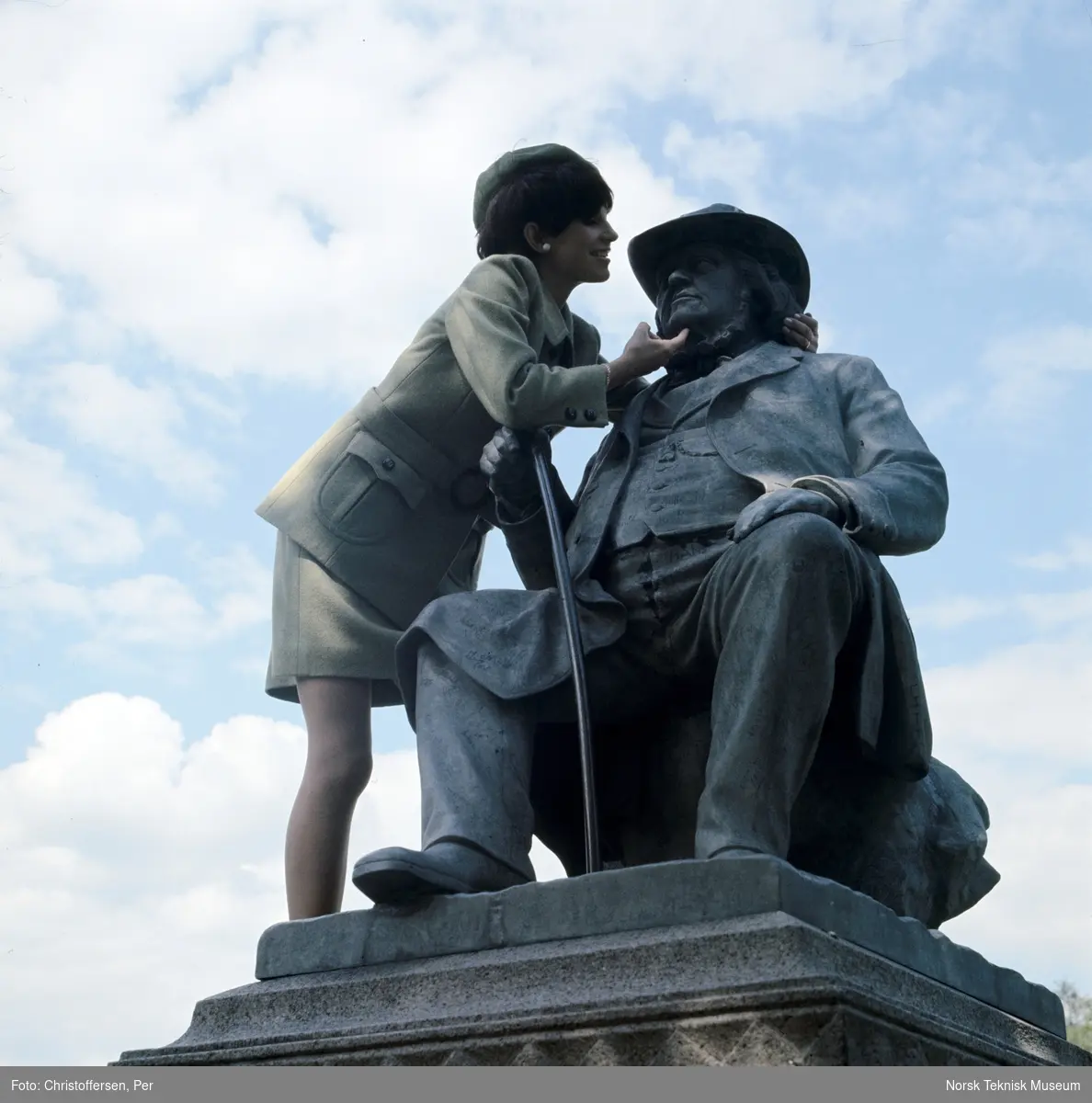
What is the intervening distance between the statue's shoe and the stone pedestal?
45 millimetres

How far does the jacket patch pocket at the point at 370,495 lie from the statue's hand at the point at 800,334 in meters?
1.09

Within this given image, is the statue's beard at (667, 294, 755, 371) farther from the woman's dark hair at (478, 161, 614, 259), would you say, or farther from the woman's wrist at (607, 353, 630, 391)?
the woman's dark hair at (478, 161, 614, 259)

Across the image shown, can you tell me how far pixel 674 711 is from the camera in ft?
14.1

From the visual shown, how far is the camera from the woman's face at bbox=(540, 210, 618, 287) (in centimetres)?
503

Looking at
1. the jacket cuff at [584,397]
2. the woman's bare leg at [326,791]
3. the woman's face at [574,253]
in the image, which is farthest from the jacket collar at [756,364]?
the woman's bare leg at [326,791]

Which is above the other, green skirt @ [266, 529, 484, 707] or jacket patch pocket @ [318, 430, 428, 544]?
jacket patch pocket @ [318, 430, 428, 544]

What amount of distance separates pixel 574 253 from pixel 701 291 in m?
0.39

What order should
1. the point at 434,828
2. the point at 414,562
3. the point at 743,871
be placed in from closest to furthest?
the point at 743,871 < the point at 434,828 < the point at 414,562

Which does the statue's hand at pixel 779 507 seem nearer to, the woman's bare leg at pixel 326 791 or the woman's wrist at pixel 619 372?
the woman's wrist at pixel 619 372

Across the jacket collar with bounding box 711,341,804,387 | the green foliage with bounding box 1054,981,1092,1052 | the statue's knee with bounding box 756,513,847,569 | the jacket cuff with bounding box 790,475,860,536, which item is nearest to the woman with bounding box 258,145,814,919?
the jacket collar with bounding box 711,341,804,387

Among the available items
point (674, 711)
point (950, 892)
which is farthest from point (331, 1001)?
point (950, 892)

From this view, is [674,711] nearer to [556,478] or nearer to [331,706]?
[556,478]

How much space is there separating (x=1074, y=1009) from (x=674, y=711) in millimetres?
21092

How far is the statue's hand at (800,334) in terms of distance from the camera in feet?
16.3
